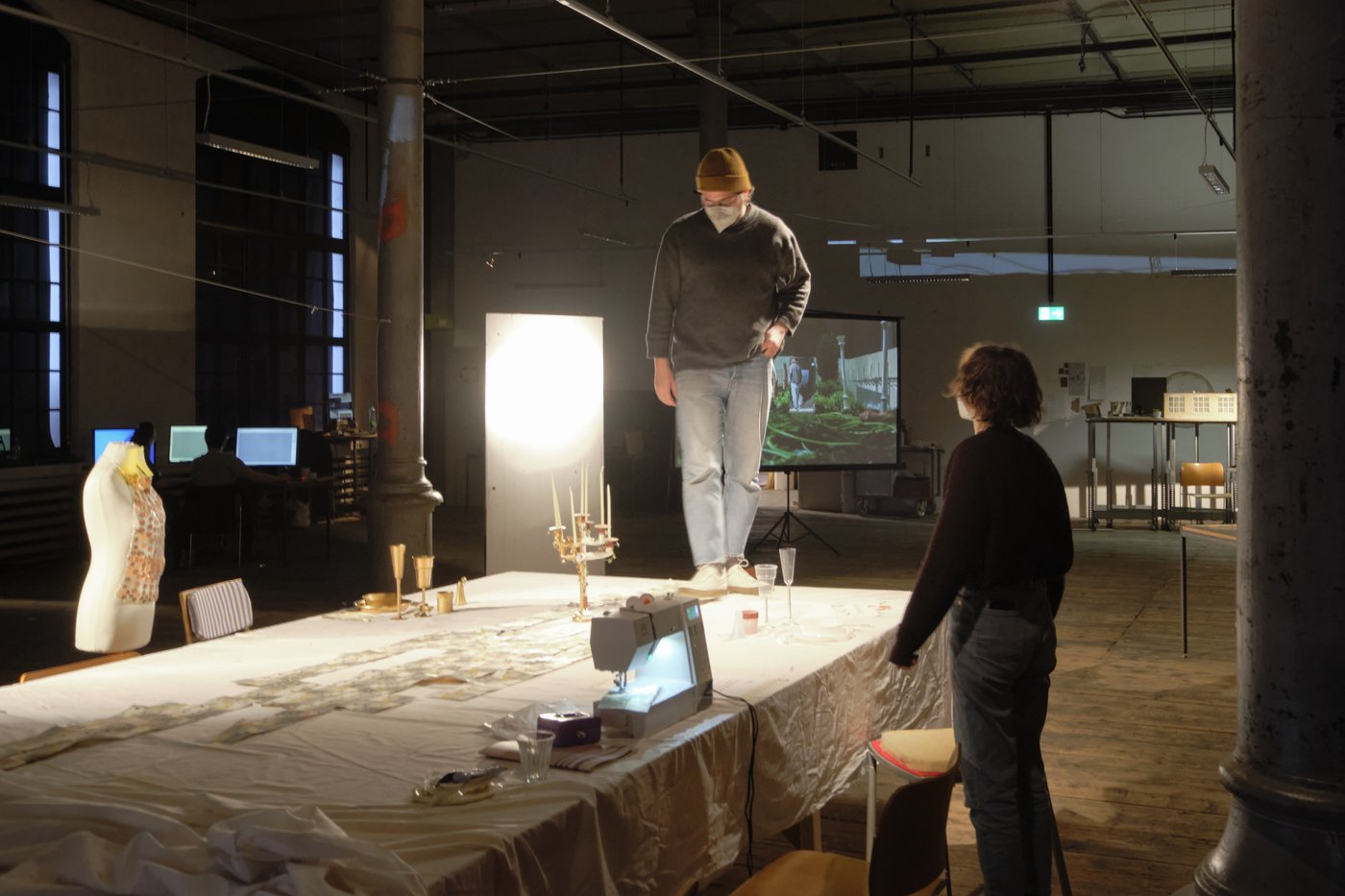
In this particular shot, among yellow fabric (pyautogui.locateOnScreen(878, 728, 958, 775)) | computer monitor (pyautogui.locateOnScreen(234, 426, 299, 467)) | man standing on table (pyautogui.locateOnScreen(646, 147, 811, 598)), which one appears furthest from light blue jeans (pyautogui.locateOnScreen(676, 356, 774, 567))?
computer monitor (pyautogui.locateOnScreen(234, 426, 299, 467))

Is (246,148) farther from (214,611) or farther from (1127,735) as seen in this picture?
(1127,735)

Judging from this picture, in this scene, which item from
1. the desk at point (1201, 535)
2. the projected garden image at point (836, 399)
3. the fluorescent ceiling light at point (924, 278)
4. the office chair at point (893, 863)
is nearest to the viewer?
the office chair at point (893, 863)

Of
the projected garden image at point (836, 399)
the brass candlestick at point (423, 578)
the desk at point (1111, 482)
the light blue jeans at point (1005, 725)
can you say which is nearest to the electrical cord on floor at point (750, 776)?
the light blue jeans at point (1005, 725)

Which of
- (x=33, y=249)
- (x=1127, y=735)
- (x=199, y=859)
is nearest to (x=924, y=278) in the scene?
(x=33, y=249)

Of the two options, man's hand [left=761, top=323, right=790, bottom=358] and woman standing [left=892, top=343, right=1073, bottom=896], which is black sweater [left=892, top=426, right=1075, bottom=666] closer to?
woman standing [left=892, top=343, right=1073, bottom=896]

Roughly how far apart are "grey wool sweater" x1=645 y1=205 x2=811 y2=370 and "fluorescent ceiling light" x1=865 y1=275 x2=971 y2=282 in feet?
32.3

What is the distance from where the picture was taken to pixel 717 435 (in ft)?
14.2

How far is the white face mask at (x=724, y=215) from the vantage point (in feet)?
14.1

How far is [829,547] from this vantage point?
36.6ft

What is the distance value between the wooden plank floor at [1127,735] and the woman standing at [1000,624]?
0.70 meters

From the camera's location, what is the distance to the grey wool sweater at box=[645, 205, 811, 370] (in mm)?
4301

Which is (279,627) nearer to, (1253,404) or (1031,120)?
(1253,404)

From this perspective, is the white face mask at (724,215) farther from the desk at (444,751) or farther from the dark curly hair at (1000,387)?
the dark curly hair at (1000,387)

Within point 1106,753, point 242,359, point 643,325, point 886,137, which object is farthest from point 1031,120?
point 1106,753
